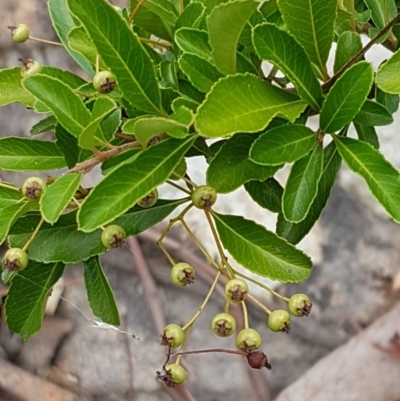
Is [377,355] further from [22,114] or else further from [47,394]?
[22,114]

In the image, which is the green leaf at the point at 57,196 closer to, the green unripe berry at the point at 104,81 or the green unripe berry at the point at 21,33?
the green unripe berry at the point at 104,81

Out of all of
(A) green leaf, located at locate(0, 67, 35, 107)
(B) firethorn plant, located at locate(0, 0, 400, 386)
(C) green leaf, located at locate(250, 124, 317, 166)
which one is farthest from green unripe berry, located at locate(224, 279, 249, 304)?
(A) green leaf, located at locate(0, 67, 35, 107)

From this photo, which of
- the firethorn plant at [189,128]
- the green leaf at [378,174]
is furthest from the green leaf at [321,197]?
the green leaf at [378,174]

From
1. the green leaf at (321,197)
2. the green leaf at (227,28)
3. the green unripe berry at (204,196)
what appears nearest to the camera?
the green leaf at (227,28)

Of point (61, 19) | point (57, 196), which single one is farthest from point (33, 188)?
point (61, 19)

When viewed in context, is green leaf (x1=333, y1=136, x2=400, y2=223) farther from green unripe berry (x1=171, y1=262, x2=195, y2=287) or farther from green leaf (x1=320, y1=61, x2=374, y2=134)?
green unripe berry (x1=171, y1=262, x2=195, y2=287)

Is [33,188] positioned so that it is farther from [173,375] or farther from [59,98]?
[173,375]
